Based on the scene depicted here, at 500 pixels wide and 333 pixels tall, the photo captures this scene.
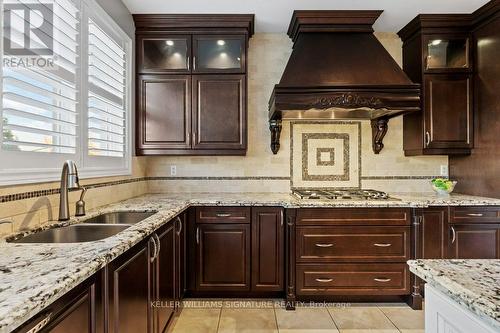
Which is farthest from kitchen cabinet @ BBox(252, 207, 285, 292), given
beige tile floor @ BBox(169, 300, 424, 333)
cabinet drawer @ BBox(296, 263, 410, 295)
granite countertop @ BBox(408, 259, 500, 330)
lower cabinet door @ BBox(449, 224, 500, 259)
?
granite countertop @ BBox(408, 259, 500, 330)

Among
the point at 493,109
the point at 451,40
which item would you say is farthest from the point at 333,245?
the point at 451,40

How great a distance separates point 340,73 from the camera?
2.82m

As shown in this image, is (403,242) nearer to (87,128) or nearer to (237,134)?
(237,134)

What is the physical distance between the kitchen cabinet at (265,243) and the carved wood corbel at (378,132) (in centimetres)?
140

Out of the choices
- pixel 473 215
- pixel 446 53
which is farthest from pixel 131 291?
pixel 446 53

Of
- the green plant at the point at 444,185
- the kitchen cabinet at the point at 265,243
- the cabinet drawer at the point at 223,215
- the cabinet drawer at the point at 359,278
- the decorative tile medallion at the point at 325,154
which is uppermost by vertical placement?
the decorative tile medallion at the point at 325,154

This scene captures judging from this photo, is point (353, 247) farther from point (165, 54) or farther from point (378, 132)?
point (165, 54)

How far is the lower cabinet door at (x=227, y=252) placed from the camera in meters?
2.81

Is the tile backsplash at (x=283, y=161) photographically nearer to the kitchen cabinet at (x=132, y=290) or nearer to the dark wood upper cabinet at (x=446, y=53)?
the dark wood upper cabinet at (x=446, y=53)

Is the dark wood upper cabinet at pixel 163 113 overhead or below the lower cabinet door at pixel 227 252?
overhead

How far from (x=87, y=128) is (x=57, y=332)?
1.53 meters

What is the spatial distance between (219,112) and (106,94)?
105cm

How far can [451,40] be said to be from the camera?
3.14m

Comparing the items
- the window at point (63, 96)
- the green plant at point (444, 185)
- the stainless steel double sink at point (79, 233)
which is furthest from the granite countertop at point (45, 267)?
the green plant at point (444, 185)
